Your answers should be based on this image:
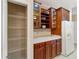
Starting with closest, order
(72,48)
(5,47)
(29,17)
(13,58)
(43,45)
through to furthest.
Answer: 1. (5,47)
2. (13,58)
3. (29,17)
4. (43,45)
5. (72,48)

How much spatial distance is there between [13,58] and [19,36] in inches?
14.8

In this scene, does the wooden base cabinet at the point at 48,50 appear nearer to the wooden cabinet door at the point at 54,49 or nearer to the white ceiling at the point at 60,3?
the wooden cabinet door at the point at 54,49

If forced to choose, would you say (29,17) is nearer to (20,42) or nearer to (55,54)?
(20,42)

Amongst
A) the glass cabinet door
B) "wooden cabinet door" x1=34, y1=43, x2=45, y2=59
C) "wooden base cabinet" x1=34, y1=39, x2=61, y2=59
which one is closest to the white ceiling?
"wooden base cabinet" x1=34, y1=39, x2=61, y2=59

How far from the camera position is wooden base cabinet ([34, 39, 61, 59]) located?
3438mm

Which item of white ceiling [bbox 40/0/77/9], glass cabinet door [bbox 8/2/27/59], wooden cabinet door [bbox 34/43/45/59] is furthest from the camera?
white ceiling [bbox 40/0/77/9]

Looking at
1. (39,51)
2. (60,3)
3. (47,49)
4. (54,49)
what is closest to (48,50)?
(47,49)

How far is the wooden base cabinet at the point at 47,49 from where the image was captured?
344 centimetres

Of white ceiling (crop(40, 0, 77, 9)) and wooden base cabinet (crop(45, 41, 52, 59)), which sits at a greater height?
white ceiling (crop(40, 0, 77, 9))

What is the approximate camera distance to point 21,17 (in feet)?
6.51

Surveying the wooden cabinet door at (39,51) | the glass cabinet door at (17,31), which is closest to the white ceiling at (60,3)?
the wooden cabinet door at (39,51)

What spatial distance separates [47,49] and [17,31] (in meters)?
2.45

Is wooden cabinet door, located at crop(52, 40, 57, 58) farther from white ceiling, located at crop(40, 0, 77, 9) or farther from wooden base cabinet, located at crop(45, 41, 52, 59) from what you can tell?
white ceiling, located at crop(40, 0, 77, 9)

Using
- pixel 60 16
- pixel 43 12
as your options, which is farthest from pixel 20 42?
pixel 60 16
